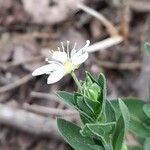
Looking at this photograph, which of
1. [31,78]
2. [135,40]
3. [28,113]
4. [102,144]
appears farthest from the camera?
[135,40]

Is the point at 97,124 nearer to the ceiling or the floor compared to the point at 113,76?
nearer to the floor

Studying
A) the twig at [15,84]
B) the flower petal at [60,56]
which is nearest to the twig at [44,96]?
the twig at [15,84]

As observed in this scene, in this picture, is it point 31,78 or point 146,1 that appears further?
point 146,1

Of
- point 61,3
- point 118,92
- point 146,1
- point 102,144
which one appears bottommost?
point 102,144

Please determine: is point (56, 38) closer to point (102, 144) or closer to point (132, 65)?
point (132, 65)

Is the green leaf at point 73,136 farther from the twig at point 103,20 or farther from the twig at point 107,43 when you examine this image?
the twig at point 103,20

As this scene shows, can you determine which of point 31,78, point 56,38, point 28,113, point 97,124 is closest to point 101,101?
point 97,124

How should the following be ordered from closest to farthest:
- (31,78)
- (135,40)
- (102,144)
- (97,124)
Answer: (97,124) → (102,144) → (31,78) → (135,40)
